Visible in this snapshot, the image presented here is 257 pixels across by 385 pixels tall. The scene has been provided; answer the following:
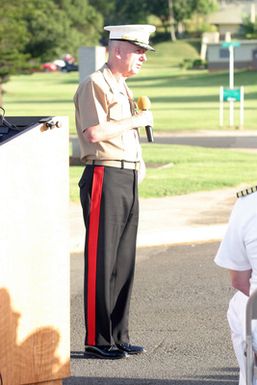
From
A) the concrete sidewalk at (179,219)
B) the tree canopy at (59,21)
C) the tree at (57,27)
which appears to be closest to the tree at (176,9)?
the tree canopy at (59,21)

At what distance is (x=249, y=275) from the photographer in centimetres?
498

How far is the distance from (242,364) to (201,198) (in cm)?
1029

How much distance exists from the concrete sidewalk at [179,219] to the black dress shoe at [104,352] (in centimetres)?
428

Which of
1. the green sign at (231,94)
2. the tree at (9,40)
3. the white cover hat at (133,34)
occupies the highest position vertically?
the white cover hat at (133,34)

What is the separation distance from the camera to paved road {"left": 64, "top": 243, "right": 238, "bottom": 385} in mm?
6891

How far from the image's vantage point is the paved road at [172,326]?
6891 millimetres

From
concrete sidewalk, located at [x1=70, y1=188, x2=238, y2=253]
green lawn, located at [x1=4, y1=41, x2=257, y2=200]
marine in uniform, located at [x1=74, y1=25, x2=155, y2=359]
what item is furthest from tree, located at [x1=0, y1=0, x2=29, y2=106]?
marine in uniform, located at [x1=74, y1=25, x2=155, y2=359]

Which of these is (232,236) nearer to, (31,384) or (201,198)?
(31,384)

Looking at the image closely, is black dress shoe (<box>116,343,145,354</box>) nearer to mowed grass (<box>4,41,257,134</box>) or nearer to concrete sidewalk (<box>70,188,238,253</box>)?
concrete sidewalk (<box>70,188,238,253</box>)

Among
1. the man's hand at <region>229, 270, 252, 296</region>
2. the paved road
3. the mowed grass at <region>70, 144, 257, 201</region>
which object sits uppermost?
the man's hand at <region>229, 270, 252, 296</region>

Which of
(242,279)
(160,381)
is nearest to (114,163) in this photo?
(160,381)

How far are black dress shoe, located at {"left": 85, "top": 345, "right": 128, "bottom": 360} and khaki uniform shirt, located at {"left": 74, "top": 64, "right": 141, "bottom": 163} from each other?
119 centimetres

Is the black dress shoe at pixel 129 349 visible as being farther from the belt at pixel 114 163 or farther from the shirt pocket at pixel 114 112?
the shirt pocket at pixel 114 112

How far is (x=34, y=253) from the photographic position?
5676 mm
